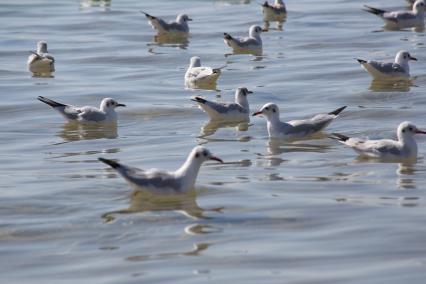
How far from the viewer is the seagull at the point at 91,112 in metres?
20.2

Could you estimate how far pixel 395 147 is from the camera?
54.5ft

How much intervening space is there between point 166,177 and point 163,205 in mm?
338

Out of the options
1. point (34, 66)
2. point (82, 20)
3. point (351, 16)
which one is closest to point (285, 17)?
Answer: point (351, 16)

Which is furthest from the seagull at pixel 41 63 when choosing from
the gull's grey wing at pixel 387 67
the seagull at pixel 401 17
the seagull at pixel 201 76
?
the seagull at pixel 401 17

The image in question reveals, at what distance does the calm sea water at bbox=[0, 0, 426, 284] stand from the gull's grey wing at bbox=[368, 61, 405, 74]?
511 mm

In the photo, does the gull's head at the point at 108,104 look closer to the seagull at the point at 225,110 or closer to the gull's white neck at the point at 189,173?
the seagull at the point at 225,110

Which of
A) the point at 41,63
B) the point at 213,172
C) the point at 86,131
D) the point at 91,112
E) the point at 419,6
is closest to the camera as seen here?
the point at 213,172

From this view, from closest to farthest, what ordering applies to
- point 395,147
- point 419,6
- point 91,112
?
point 395,147 → point 91,112 → point 419,6

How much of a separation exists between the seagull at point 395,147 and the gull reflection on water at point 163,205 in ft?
9.97

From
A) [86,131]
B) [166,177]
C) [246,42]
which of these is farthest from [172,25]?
[166,177]

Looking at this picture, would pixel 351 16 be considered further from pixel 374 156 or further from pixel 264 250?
pixel 264 250

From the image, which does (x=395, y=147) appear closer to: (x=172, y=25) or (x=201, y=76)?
(x=201, y=76)

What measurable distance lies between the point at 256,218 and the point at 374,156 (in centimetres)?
365

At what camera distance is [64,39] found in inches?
1196
